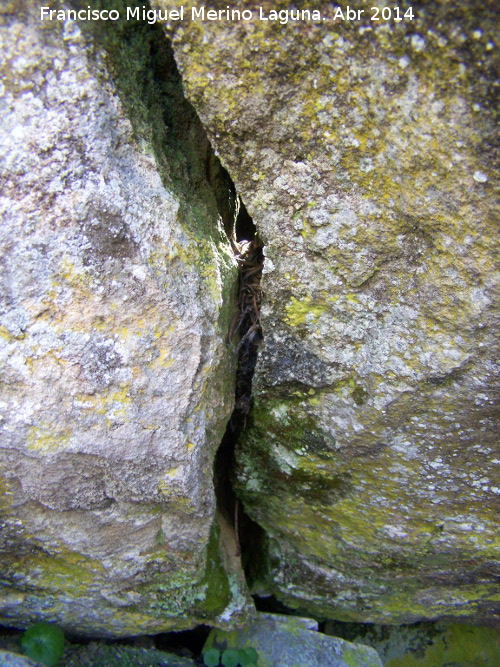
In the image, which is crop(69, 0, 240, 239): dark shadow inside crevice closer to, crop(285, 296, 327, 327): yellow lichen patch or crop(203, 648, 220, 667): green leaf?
crop(285, 296, 327, 327): yellow lichen patch

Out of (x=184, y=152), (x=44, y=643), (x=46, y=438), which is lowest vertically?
(x=44, y=643)

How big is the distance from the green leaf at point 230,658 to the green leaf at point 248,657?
0.01 m

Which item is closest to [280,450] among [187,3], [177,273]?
[177,273]

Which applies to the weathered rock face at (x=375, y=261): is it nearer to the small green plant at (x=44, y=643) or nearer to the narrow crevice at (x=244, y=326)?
the narrow crevice at (x=244, y=326)

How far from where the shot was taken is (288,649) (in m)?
1.36

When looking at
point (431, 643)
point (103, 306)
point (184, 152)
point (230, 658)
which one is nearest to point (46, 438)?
point (103, 306)

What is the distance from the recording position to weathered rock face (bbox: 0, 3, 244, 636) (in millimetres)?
785

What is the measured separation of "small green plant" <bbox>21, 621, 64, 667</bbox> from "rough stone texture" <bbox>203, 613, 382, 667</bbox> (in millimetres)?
448

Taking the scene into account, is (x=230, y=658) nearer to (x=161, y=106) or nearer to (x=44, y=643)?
(x=44, y=643)

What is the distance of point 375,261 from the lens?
890 mm

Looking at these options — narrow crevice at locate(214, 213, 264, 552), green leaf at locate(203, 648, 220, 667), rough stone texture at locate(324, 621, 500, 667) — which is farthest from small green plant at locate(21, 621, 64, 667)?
rough stone texture at locate(324, 621, 500, 667)

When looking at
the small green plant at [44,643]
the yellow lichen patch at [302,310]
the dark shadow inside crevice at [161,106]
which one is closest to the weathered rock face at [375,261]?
the yellow lichen patch at [302,310]

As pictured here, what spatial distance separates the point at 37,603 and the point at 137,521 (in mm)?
432

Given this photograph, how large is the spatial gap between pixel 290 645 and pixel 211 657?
23 cm
